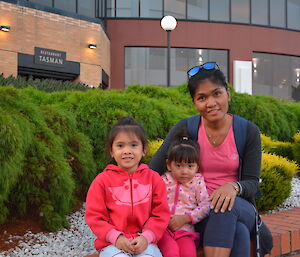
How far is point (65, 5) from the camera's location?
1883 centimetres

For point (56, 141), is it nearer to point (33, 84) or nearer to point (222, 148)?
point (222, 148)

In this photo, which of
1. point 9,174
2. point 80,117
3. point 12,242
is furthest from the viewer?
point 80,117

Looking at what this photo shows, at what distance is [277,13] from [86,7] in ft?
36.9

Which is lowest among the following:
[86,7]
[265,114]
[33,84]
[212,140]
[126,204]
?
[126,204]

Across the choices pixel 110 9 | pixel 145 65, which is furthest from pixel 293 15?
pixel 110 9

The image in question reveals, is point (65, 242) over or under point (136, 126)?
under

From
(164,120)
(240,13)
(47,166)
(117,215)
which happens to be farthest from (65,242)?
(240,13)

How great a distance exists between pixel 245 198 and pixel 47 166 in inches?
60.7

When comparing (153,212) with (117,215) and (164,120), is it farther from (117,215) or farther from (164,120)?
(164,120)

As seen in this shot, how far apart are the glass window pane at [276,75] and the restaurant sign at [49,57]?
11.4 m

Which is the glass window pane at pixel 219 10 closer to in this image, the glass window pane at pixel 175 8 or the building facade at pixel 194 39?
the building facade at pixel 194 39

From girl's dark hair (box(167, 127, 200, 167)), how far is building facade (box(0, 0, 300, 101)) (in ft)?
55.2

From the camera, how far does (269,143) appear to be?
18.8ft

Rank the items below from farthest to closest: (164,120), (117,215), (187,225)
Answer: (164,120)
(187,225)
(117,215)
